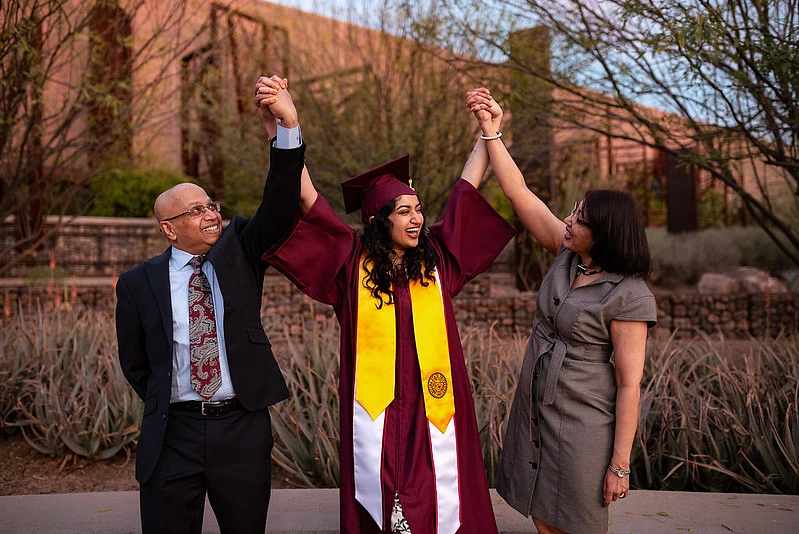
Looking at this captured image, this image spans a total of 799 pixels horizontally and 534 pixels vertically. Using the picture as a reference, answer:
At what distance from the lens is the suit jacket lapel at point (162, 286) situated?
9.01 ft

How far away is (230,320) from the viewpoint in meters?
2.76

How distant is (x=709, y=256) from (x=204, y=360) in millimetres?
12864

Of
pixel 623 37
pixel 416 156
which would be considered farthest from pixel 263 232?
pixel 416 156

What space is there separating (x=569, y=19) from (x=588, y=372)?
13.2ft

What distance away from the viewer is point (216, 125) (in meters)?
12.4

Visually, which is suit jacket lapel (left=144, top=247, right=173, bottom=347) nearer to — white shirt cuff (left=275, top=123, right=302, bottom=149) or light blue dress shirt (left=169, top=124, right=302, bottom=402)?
light blue dress shirt (left=169, top=124, right=302, bottom=402)

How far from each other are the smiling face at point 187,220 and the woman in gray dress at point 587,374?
1.26 metres

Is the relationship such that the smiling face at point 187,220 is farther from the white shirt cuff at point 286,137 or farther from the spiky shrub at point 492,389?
the spiky shrub at point 492,389

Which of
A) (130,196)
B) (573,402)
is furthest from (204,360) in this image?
(130,196)

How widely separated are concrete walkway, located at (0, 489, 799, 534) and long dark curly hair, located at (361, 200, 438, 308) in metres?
1.20

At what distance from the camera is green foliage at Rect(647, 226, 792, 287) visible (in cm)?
1377

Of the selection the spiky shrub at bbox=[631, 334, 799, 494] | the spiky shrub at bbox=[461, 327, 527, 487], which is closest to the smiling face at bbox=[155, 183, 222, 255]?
the spiky shrub at bbox=[461, 327, 527, 487]

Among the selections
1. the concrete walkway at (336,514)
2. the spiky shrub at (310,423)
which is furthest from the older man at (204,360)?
the spiky shrub at (310,423)

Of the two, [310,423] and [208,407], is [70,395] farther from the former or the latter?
[208,407]
